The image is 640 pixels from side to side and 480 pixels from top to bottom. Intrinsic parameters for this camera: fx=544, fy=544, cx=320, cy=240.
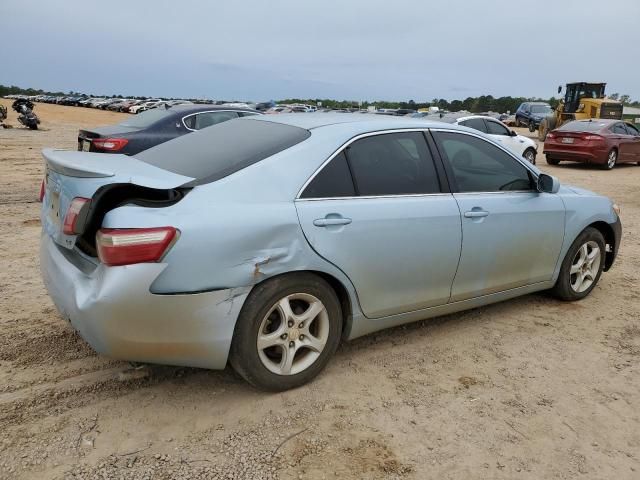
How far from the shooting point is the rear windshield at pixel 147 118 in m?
8.78

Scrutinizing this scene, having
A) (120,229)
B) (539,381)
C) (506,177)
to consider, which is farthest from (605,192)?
(120,229)

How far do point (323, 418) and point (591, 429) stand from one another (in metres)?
1.43

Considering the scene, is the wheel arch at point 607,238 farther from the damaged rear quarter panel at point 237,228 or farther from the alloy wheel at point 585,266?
the damaged rear quarter panel at point 237,228

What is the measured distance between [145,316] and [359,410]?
126 cm

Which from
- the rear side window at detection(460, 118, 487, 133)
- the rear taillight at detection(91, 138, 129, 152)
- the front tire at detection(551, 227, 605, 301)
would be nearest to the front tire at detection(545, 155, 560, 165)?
the rear side window at detection(460, 118, 487, 133)

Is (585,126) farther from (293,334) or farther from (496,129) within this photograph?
(293,334)

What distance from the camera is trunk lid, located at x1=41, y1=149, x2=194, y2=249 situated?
2.76 metres

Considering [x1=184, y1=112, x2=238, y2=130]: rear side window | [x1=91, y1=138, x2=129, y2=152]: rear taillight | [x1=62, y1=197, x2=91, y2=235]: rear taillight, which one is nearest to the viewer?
[x1=62, y1=197, x2=91, y2=235]: rear taillight

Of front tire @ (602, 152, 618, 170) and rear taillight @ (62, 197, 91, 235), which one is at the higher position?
rear taillight @ (62, 197, 91, 235)

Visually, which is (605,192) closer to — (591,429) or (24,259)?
(591,429)

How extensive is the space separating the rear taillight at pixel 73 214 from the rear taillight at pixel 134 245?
28cm

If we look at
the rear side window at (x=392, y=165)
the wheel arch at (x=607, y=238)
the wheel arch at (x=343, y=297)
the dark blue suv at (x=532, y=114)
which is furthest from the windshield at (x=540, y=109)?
the wheel arch at (x=343, y=297)

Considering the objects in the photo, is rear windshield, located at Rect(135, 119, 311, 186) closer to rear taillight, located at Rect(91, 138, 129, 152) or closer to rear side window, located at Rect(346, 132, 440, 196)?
rear side window, located at Rect(346, 132, 440, 196)

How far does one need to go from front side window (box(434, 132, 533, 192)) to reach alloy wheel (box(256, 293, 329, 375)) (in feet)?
4.63
